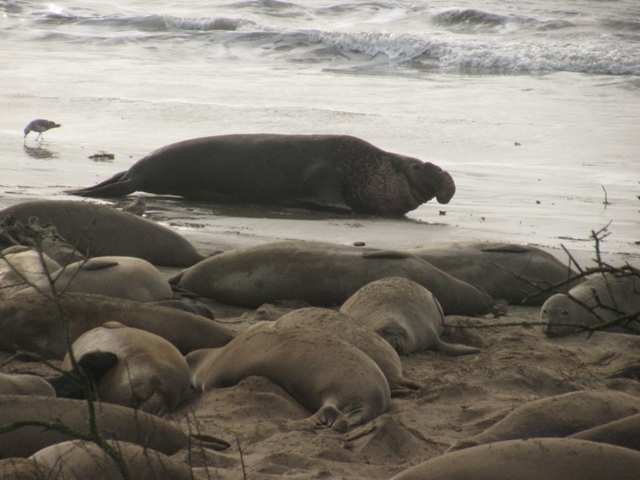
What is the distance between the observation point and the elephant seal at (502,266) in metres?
6.21

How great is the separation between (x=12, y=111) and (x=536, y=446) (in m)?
13.1

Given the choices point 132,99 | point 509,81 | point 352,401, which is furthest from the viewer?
point 509,81

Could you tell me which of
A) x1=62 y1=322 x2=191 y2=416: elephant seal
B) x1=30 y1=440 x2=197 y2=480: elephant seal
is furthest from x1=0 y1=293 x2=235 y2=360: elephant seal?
x1=30 y1=440 x2=197 y2=480: elephant seal

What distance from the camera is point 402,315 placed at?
483cm

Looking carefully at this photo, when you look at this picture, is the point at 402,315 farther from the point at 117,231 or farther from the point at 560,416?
the point at 117,231

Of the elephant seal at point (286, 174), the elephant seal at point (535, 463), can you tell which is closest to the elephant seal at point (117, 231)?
the elephant seal at point (286, 174)

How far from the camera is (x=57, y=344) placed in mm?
4258

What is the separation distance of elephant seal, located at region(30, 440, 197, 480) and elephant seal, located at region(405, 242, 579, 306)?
385 cm

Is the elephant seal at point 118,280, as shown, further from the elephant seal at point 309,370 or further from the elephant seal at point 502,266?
the elephant seal at point 502,266

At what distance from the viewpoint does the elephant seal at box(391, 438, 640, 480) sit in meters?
2.38

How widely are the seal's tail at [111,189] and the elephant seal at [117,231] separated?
7.83 ft

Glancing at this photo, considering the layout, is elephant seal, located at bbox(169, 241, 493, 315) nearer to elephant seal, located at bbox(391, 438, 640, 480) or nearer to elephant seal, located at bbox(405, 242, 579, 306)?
elephant seal, located at bbox(405, 242, 579, 306)

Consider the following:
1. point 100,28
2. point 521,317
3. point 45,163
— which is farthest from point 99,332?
point 100,28

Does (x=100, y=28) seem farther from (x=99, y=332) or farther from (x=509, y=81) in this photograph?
(x=99, y=332)
